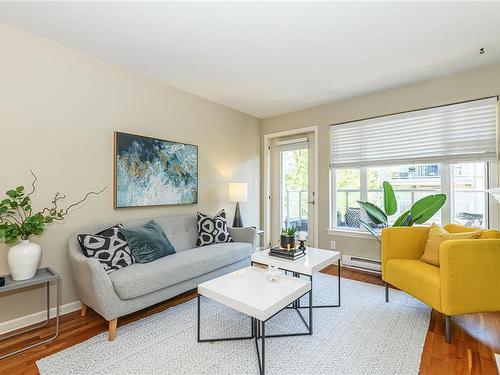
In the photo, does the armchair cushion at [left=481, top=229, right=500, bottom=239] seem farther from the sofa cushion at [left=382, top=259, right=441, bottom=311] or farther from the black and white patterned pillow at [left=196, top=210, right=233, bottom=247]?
the black and white patterned pillow at [left=196, top=210, right=233, bottom=247]

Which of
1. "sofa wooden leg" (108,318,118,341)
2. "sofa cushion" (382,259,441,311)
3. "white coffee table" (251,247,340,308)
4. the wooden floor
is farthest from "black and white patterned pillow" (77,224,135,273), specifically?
"sofa cushion" (382,259,441,311)

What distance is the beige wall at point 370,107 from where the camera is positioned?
2884mm

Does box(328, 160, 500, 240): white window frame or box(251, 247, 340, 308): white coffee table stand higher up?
box(328, 160, 500, 240): white window frame

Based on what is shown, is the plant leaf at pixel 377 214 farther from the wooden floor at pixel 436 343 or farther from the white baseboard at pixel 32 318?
the white baseboard at pixel 32 318

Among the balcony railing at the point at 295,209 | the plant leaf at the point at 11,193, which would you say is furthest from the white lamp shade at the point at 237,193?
the plant leaf at the point at 11,193

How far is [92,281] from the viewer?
197 cm

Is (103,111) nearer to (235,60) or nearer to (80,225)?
(80,225)

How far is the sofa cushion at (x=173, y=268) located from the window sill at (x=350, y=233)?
1496 mm

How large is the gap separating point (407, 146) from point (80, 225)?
12.9ft

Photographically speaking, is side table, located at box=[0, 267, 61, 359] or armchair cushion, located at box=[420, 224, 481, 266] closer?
side table, located at box=[0, 267, 61, 359]

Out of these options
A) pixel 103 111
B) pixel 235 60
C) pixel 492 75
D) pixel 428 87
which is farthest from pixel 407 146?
pixel 103 111

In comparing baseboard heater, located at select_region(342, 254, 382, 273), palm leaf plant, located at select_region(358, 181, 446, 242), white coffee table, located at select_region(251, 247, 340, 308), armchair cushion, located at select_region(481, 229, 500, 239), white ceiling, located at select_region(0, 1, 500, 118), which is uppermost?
white ceiling, located at select_region(0, 1, 500, 118)

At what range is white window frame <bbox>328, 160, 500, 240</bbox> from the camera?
2.85 meters

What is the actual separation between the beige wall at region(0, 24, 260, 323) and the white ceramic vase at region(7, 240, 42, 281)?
330 mm
